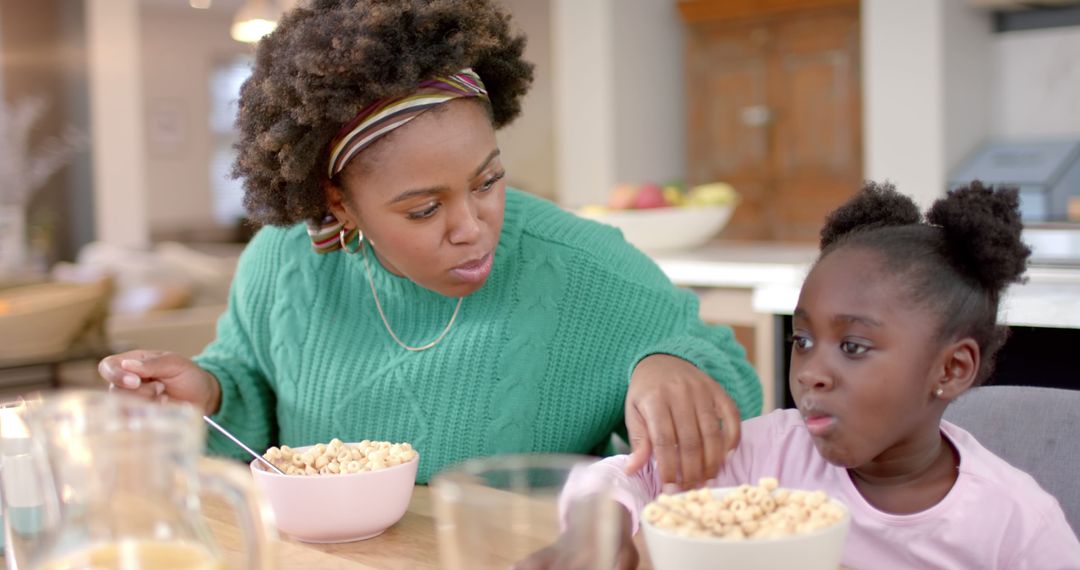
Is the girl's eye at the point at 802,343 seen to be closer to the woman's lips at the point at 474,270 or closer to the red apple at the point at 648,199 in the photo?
the woman's lips at the point at 474,270

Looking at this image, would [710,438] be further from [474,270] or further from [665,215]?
[665,215]

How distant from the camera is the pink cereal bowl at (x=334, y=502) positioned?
0.87m

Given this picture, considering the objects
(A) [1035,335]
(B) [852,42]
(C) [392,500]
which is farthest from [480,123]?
(B) [852,42]

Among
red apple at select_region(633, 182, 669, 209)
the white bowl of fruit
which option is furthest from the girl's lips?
red apple at select_region(633, 182, 669, 209)

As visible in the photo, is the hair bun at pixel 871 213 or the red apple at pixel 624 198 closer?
the hair bun at pixel 871 213

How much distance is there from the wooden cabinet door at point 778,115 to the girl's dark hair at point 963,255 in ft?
16.6

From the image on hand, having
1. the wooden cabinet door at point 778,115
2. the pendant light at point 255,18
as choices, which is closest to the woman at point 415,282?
the pendant light at point 255,18

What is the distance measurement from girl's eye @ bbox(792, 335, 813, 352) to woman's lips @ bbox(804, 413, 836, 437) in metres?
0.06

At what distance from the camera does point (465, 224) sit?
110 cm

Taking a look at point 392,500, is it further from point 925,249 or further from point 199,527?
point 925,249

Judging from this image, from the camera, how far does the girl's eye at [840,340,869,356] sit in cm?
90

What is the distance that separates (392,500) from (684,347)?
379mm

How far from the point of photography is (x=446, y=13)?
113cm

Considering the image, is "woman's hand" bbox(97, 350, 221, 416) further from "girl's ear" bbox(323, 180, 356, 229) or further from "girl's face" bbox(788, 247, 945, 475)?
"girl's face" bbox(788, 247, 945, 475)
